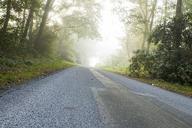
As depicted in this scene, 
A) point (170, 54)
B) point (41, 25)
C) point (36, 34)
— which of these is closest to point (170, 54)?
point (170, 54)

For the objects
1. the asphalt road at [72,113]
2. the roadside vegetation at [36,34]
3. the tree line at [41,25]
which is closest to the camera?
the asphalt road at [72,113]

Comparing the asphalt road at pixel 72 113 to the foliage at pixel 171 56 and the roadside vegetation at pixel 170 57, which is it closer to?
the roadside vegetation at pixel 170 57

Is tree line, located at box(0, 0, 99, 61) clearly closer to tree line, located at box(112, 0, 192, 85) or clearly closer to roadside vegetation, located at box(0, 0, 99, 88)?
roadside vegetation, located at box(0, 0, 99, 88)

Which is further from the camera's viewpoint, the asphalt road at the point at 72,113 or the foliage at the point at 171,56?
the foliage at the point at 171,56

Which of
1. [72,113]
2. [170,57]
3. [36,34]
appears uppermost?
[36,34]

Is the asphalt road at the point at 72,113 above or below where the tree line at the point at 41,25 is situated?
below

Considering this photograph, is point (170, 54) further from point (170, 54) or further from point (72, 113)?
point (72, 113)

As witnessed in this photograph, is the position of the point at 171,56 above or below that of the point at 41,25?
below

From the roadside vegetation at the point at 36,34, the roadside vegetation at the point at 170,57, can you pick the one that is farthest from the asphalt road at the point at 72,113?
the roadside vegetation at the point at 170,57

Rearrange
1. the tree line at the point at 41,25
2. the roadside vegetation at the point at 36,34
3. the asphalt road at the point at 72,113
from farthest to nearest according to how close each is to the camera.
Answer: the tree line at the point at 41,25
the roadside vegetation at the point at 36,34
the asphalt road at the point at 72,113

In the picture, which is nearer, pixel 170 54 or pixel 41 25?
pixel 170 54

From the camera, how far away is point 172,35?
22.1 metres

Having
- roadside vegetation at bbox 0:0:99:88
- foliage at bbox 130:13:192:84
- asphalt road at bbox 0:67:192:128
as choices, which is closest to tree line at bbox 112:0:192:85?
foliage at bbox 130:13:192:84

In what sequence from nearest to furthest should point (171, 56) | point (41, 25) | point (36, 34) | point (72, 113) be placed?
point (72, 113) < point (171, 56) < point (41, 25) < point (36, 34)
